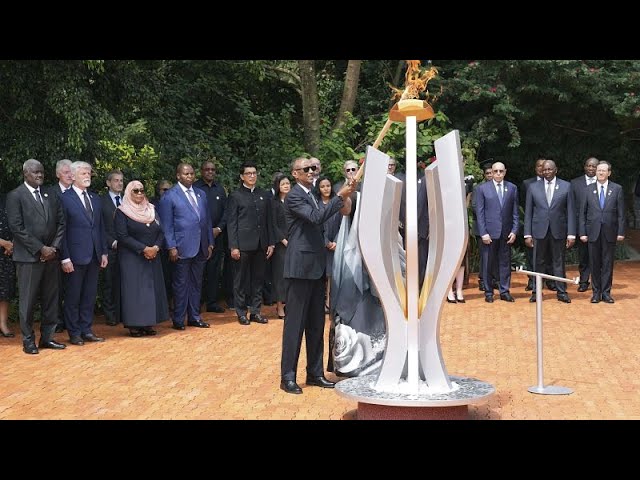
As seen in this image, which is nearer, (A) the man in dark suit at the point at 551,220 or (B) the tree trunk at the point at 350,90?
(A) the man in dark suit at the point at 551,220

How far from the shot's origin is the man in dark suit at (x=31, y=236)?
1019 cm

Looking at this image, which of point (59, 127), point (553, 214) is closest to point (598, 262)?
point (553, 214)

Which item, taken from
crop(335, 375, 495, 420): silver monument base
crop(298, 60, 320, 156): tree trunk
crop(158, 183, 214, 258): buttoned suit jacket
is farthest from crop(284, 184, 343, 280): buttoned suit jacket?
crop(298, 60, 320, 156): tree trunk

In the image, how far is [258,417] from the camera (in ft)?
24.1

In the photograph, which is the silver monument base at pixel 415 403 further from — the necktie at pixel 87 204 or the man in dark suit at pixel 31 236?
the necktie at pixel 87 204

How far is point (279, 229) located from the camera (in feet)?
42.1

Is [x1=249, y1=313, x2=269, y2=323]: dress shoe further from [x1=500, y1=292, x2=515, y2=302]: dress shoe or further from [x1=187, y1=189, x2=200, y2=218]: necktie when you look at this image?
[x1=500, y1=292, x2=515, y2=302]: dress shoe

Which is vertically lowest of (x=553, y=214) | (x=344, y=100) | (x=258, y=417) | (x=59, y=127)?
(x=258, y=417)

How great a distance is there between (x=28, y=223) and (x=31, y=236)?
159mm

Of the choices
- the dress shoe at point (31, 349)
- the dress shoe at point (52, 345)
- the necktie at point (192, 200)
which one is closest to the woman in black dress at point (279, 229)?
the necktie at point (192, 200)

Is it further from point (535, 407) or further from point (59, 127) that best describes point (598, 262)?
point (59, 127)

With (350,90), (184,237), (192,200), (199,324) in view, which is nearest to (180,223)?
(184,237)

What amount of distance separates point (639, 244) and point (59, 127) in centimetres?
1555

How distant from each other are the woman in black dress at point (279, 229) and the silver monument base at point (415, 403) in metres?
5.75
